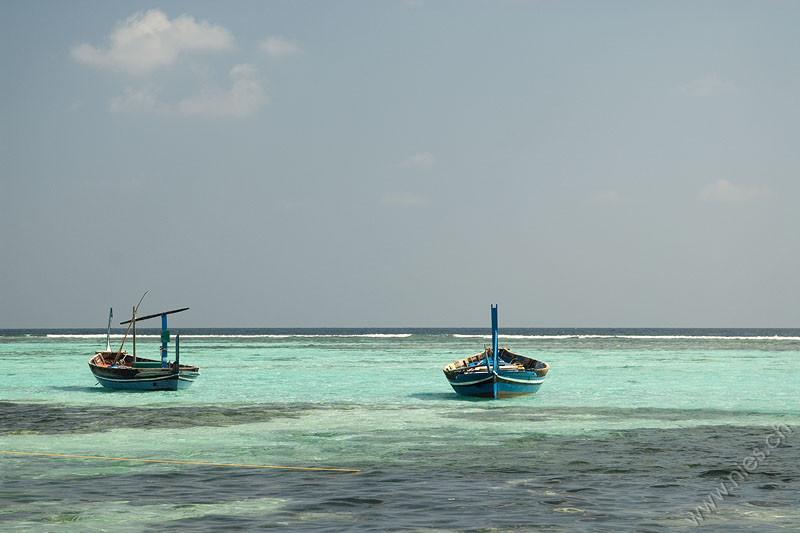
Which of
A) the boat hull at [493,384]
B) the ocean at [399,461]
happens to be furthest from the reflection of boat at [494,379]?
the ocean at [399,461]

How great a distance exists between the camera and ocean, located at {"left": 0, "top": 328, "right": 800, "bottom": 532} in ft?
41.8

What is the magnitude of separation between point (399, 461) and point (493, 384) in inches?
549

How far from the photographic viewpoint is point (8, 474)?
16.4 metres

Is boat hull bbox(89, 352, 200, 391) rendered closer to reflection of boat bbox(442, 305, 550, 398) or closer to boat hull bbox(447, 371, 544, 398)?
reflection of boat bbox(442, 305, 550, 398)

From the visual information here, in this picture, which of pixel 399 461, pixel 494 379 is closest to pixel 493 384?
pixel 494 379

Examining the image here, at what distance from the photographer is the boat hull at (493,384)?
3159 cm

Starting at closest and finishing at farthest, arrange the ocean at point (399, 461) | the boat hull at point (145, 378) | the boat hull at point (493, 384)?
the ocean at point (399, 461) → the boat hull at point (493, 384) → the boat hull at point (145, 378)

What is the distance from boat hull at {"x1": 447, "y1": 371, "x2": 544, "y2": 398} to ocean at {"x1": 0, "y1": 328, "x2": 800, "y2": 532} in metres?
0.76

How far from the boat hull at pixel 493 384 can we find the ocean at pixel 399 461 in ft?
2.49

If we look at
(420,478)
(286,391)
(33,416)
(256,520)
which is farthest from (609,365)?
(256,520)

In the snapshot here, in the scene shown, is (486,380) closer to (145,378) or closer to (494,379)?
(494,379)

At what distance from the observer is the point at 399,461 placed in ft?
59.2

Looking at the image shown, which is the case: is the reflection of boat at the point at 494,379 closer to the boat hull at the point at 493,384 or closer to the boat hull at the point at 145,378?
the boat hull at the point at 493,384

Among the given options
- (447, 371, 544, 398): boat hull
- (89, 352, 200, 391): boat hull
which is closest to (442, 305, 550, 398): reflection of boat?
(447, 371, 544, 398): boat hull
